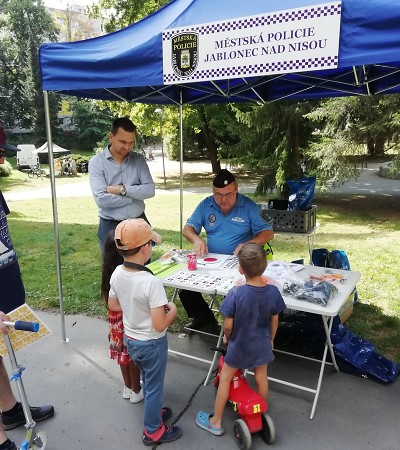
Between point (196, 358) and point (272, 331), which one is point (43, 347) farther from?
point (272, 331)

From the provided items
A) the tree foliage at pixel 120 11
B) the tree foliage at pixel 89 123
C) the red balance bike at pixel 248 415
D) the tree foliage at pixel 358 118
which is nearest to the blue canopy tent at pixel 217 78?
the red balance bike at pixel 248 415

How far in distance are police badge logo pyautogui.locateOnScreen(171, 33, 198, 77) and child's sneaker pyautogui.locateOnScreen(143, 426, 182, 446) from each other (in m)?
2.22

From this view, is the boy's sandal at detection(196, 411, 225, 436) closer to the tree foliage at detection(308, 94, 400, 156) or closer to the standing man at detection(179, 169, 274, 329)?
the standing man at detection(179, 169, 274, 329)

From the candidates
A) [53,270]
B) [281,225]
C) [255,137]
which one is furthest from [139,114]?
[281,225]

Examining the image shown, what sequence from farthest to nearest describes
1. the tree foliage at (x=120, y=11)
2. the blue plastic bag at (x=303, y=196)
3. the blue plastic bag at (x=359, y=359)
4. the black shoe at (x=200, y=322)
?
the tree foliage at (x=120, y=11) < the blue plastic bag at (x=303, y=196) < the black shoe at (x=200, y=322) < the blue plastic bag at (x=359, y=359)

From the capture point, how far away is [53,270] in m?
Answer: 5.81

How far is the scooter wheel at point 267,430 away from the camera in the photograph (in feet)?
7.55

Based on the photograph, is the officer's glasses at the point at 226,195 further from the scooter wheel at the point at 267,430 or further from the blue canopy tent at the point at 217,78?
the scooter wheel at the point at 267,430

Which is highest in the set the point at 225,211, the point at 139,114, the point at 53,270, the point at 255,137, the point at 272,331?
the point at 139,114

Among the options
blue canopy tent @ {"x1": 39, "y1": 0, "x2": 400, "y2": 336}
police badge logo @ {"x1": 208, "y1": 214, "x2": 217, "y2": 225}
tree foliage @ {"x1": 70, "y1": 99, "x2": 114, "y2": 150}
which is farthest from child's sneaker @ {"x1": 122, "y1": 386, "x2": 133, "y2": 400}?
tree foliage @ {"x1": 70, "y1": 99, "x2": 114, "y2": 150}

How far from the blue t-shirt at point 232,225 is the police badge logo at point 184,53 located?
1.30m

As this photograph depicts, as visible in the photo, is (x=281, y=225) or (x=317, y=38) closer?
(x=317, y=38)

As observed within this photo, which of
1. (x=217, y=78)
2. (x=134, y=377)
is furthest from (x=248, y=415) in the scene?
(x=217, y=78)

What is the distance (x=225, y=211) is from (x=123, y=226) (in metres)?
1.53
